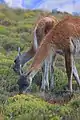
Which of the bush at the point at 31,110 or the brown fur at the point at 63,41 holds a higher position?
the brown fur at the point at 63,41

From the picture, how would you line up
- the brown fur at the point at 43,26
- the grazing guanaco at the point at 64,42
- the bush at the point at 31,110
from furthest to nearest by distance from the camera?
the brown fur at the point at 43,26
the grazing guanaco at the point at 64,42
the bush at the point at 31,110

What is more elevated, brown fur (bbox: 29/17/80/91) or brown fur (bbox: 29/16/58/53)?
brown fur (bbox: 29/16/58/53)

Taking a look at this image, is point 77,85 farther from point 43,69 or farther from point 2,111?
point 2,111

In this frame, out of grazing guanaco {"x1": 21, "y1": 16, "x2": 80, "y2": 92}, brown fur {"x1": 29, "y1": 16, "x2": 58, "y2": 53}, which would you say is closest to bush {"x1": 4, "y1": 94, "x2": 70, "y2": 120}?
grazing guanaco {"x1": 21, "y1": 16, "x2": 80, "y2": 92}

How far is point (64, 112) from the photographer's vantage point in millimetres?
9656

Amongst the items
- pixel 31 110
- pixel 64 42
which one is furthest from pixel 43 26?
pixel 31 110

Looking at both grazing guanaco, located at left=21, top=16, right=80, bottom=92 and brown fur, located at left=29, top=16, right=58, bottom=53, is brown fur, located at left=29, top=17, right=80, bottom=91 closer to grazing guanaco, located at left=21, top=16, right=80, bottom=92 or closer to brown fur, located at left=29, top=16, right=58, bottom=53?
grazing guanaco, located at left=21, top=16, right=80, bottom=92

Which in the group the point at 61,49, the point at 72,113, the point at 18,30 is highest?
the point at 18,30

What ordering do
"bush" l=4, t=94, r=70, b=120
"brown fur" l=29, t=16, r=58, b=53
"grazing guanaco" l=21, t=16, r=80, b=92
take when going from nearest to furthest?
"bush" l=4, t=94, r=70, b=120 → "grazing guanaco" l=21, t=16, r=80, b=92 → "brown fur" l=29, t=16, r=58, b=53

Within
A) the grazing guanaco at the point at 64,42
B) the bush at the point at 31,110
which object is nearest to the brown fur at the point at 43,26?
the grazing guanaco at the point at 64,42

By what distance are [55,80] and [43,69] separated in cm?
57

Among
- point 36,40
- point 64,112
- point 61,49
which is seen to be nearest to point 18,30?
point 36,40

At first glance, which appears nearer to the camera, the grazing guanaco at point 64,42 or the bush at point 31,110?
the bush at point 31,110

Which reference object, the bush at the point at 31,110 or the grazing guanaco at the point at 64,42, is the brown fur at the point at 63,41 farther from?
the bush at the point at 31,110
